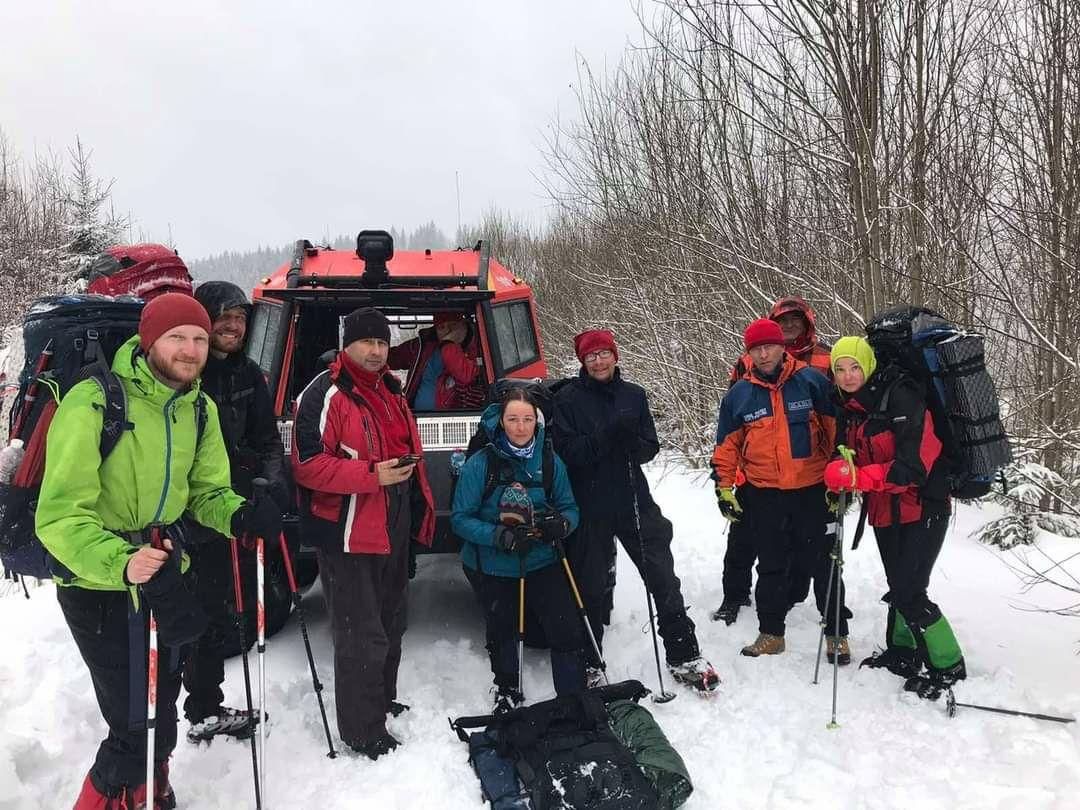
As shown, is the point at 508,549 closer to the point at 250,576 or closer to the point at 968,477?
the point at 250,576

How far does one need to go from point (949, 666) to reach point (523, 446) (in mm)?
2525

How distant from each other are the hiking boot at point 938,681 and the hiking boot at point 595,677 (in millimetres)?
1656

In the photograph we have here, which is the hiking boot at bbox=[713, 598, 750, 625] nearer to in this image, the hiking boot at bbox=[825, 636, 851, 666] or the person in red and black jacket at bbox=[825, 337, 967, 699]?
the hiking boot at bbox=[825, 636, 851, 666]

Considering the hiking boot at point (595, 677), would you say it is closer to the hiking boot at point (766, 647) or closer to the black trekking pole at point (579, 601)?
the black trekking pole at point (579, 601)

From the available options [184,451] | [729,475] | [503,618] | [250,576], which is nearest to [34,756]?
[250,576]

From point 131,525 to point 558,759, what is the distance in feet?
6.53

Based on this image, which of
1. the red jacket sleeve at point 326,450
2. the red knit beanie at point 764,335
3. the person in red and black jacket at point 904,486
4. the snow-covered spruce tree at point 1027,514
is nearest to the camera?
the red jacket sleeve at point 326,450

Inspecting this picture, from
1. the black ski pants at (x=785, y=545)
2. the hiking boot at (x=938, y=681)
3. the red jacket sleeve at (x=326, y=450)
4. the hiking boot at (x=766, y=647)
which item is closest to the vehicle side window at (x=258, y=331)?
the red jacket sleeve at (x=326, y=450)

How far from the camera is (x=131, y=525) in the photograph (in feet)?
7.54

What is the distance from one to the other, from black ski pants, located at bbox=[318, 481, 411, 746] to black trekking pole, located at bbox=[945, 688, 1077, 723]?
9.28 ft

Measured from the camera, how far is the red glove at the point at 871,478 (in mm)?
3523

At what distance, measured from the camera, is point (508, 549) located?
3.52 m

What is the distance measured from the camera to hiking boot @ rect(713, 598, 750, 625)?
15.4 ft

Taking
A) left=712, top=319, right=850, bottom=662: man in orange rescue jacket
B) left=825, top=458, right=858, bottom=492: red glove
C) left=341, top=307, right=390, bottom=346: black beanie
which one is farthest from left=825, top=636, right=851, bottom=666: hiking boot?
left=341, top=307, right=390, bottom=346: black beanie
